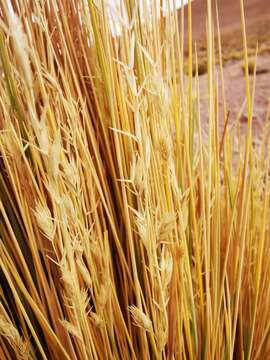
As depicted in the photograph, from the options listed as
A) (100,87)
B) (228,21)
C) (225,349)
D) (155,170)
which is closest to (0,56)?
(100,87)

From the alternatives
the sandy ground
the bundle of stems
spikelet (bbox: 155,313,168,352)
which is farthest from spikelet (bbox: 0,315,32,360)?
the sandy ground

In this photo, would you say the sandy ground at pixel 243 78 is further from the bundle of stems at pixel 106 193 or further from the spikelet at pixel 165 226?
the spikelet at pixel 165 226

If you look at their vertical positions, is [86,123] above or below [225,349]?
above

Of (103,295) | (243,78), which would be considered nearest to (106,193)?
(103,295)

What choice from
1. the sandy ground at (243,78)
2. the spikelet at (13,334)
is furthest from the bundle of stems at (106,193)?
the sandy ground at (243,78)

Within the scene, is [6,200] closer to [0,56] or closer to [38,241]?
[38,241]

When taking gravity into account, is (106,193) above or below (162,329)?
above

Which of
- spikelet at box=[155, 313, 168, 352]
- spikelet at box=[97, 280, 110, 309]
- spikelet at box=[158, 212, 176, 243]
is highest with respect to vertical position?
spikelet at box=[158, 212, 176, 243]

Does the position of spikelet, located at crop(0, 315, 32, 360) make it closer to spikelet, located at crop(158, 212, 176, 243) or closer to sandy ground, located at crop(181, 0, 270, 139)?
spikelet, located at crop(158, 212, 176, 243)

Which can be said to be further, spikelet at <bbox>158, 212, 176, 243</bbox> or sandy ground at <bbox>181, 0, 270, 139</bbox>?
sandy ground at <bbox>181, 0, 270, 139</bbox>

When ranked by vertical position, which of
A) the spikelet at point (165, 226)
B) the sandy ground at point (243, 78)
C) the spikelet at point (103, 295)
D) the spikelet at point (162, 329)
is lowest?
the sandy ground at point (243, 78)

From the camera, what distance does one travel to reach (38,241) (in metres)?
0.45

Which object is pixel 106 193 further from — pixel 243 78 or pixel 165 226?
pixel 243 78

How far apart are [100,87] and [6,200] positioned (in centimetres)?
20
